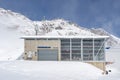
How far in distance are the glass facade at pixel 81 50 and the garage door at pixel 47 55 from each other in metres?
1.60

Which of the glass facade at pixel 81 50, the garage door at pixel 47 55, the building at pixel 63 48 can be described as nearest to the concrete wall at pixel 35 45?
the building at pixel 63 48

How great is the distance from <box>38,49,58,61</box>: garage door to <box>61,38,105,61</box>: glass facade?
1.60m

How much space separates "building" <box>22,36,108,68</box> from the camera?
6875 cm

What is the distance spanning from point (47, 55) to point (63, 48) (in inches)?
153

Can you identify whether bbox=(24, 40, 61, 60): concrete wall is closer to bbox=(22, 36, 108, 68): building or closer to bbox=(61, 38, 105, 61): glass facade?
bbox=(22, 36, 108, 68): building

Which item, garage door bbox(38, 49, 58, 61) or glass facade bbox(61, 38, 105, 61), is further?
glass facade bbox(61, 38, 105, 61)

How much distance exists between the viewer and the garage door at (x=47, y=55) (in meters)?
68.6

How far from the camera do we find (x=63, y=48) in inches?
2739

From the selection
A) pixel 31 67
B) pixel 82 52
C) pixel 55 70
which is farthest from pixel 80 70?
pixel 82 52

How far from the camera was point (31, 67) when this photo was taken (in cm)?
5091

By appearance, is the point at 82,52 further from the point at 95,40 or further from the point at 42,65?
the point at 42,65

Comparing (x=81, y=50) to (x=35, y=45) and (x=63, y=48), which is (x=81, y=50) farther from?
(x=35, y=45)

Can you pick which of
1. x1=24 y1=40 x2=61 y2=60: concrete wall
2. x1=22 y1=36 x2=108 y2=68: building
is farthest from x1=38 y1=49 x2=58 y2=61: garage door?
x1=24 y1=40 x2=61 y2=60: concrete wall

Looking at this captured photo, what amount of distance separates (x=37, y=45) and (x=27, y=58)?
11.7 ft
